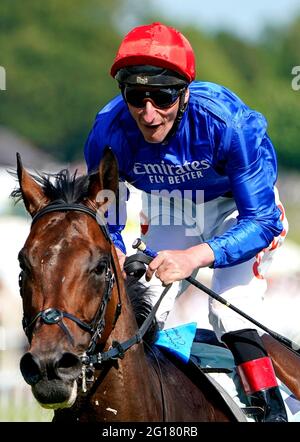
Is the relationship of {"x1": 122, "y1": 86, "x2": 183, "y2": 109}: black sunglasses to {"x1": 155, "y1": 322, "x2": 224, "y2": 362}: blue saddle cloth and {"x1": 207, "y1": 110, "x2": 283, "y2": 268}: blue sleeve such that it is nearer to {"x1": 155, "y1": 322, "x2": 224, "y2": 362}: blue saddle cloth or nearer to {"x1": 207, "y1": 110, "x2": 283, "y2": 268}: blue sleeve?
{"x1": 207, "y1": 110, "x2": 283, "y2": 268}: blue sleeve

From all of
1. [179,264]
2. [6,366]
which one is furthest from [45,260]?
[6,366]

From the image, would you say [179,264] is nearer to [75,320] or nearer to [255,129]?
[75,320]

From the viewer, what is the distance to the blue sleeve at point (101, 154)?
560cm

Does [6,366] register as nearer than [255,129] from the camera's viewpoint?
No

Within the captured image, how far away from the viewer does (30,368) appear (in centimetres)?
431

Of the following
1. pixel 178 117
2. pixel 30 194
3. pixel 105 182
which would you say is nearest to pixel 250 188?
pixel 178 117

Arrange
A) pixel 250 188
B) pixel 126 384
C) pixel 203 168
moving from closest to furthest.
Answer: pixel 126 384
pixel 250 188
pixel 203 168

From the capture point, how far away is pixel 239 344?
557 centimetres

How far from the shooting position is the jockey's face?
529 cm

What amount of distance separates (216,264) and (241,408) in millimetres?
733

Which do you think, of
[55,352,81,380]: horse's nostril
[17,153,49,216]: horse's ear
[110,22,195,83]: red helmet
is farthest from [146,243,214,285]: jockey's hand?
[110,22,195,83]: red helmet

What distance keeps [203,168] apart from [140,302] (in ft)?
2.73

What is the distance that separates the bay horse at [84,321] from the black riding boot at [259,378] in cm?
29

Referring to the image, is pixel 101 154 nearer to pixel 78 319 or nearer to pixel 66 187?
pixel 66 187
